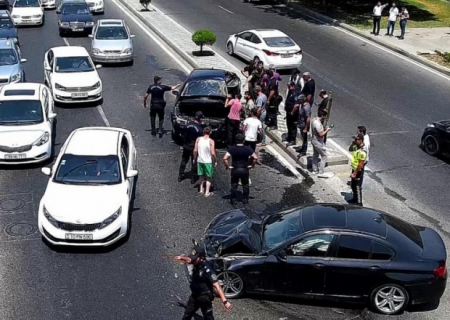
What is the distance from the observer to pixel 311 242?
1039 centimetres

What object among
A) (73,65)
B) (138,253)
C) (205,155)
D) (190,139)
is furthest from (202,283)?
(73,65)

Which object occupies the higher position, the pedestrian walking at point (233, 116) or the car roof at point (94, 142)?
the car roof at point (94, 142)

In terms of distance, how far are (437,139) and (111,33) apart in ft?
48.4

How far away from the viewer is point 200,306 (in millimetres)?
9445

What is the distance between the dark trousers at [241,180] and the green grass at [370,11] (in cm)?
2188

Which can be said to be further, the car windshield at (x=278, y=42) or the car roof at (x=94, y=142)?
the car windshield at (x=278, y=42)

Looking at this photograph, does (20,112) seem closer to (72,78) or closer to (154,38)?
(72,78)

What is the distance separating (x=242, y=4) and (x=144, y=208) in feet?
92.4

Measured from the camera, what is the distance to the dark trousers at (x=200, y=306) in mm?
9375

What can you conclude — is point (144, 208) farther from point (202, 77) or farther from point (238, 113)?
point (202, 77)

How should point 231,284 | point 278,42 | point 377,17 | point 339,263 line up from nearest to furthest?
point 339,263 < point 231,284 < point 278,42 < point 377,17

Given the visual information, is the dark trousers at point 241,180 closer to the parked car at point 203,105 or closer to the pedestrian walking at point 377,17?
the parked car at point 203,105


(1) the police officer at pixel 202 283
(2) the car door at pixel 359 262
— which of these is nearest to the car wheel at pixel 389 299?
(2) the car door at pixel 359 262

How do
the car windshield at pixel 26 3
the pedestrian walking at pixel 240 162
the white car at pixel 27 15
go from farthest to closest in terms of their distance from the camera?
1. the car windshield at pixel 26 3
2. the white car at pixel 27 15
3. the pedestrian walking at pixel 240 162
